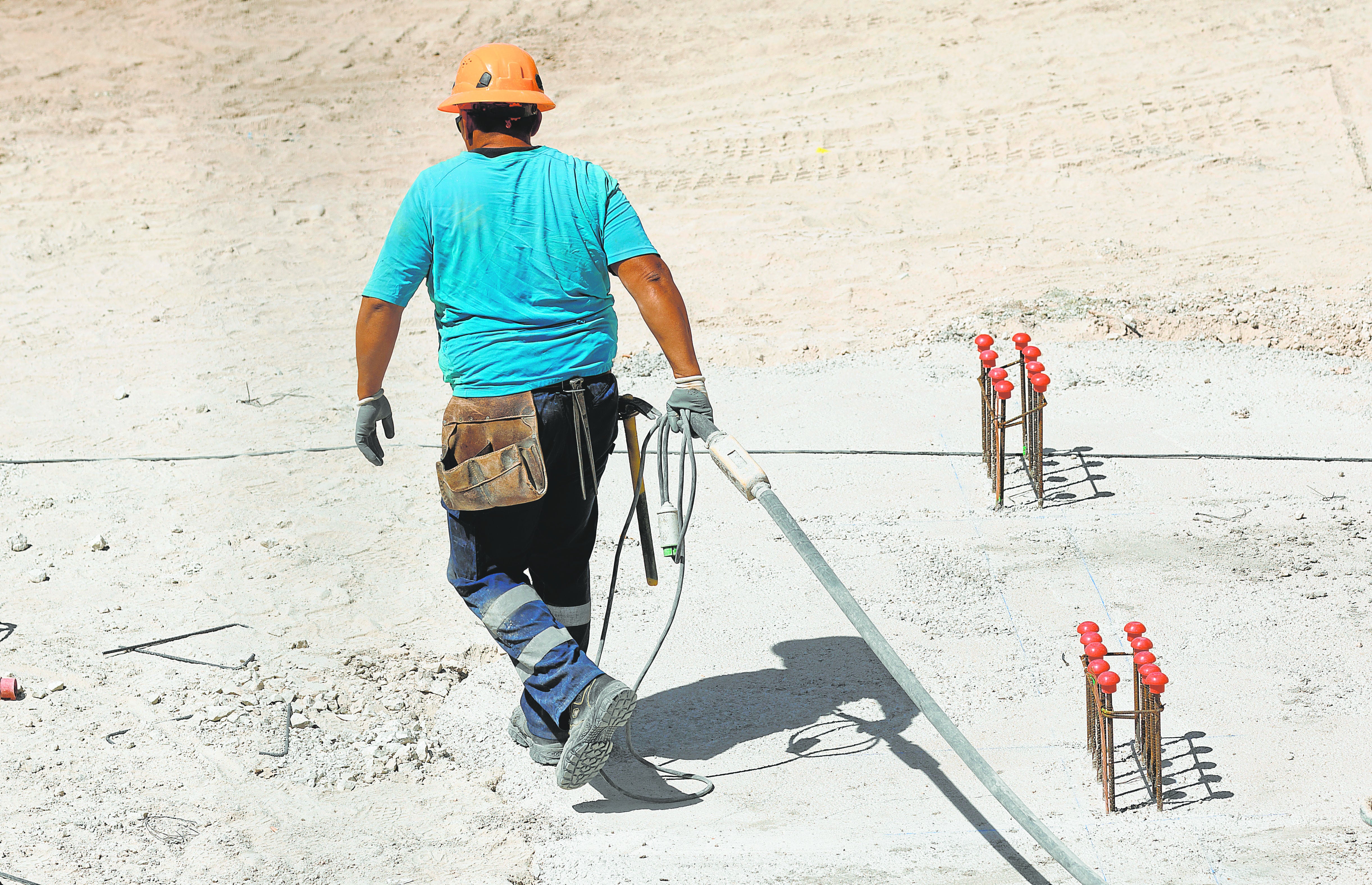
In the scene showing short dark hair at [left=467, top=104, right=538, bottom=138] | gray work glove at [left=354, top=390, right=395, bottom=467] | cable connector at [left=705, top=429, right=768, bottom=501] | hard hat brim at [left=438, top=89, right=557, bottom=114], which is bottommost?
cable connector at [left=705, top=429, right=768, bottom=501]

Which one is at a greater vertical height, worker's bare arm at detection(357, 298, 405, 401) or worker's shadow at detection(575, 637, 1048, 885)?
worker's bare arm at detection(357, 298, 405, 401)

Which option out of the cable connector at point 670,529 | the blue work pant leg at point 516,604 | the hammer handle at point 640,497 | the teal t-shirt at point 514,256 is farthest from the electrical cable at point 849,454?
the cable connector at point 670,529

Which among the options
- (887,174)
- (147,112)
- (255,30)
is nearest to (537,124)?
(887,174)

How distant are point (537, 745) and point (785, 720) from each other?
2.46 feet

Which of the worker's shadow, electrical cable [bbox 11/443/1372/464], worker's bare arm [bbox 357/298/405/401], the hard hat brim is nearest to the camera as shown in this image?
the hard hat brim

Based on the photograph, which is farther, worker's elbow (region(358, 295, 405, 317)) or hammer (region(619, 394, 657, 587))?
hammer (region(619, 394, 657, 587))

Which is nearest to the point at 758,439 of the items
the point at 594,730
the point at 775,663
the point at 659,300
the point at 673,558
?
the point at 775,663

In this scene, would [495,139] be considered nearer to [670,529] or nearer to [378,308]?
[378,308]

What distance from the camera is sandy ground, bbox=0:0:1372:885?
3301 mm

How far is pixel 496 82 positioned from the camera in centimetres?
321

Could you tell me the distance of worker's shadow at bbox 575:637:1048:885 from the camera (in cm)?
346

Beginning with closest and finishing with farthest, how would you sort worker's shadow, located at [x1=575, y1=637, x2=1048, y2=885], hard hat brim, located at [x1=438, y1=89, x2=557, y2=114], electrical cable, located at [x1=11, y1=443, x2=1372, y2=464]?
1. hard hat brim, located at [x1=438, y1=89, x2=557, y2=114]
2. worker's shadow, located at [x1=575, y1=637, x2=1048, y2=885]
3. electrical cable, located at [x1=11, y1=443, x2=1372, y2=464]

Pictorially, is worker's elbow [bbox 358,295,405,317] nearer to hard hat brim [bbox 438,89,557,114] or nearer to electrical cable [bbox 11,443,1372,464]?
hard hat brim [bbox 438,89,557,114]

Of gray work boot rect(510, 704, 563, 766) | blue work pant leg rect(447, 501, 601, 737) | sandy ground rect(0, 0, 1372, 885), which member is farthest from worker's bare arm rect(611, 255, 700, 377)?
sandy ground rect(0, 0, 1372, 885)
